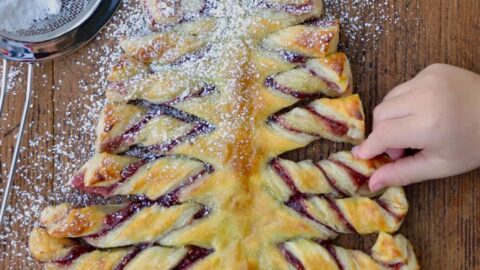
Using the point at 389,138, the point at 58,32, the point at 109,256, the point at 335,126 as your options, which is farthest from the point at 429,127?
the point at 58,32

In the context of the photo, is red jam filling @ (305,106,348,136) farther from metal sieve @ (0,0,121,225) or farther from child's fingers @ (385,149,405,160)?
metal sieve @ (0,0,121,225)

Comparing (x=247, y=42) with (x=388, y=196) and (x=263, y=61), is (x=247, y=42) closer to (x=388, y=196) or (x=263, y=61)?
(x=263, y=61)

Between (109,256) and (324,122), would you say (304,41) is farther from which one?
(109,256)

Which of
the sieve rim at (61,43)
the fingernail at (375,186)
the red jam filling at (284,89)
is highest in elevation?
the sieve rim at (61,43)

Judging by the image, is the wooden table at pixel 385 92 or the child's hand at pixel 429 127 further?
the wooden table at pixel 385 92

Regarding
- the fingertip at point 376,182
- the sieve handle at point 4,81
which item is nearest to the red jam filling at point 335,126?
the fingertip at point 376,182

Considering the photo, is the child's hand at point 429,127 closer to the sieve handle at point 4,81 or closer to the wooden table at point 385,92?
the wooden table at point 385,92
